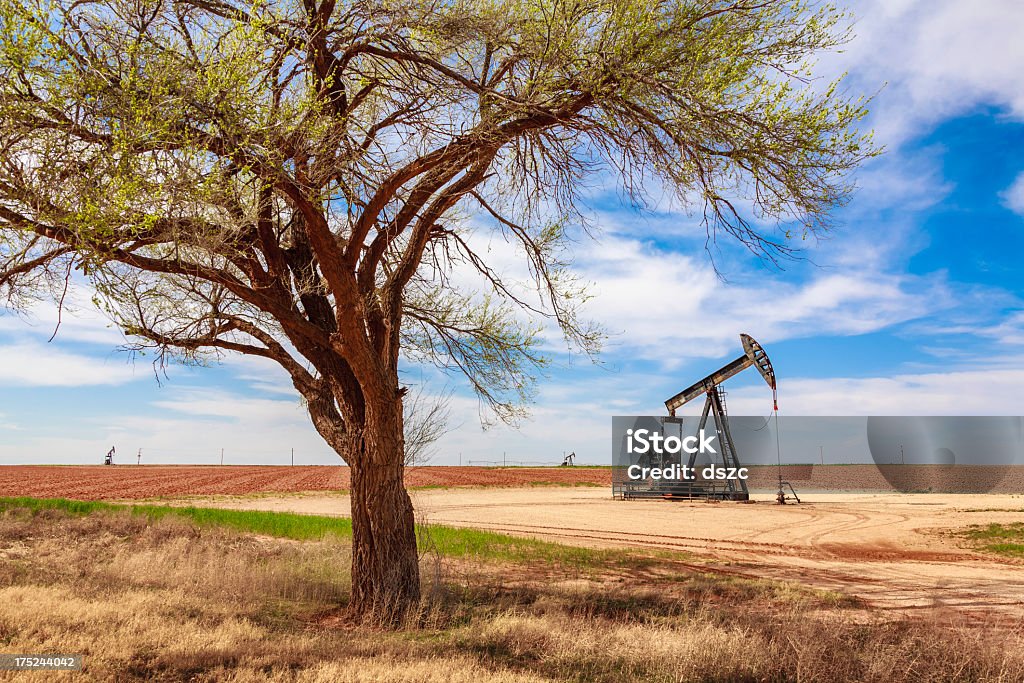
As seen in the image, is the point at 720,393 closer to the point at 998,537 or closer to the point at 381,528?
the point at 998,537

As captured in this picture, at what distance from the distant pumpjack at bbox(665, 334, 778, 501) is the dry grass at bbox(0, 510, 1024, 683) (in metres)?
18.6

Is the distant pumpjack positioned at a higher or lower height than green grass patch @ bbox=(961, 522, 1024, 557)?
higher

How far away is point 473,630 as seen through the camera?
757 centimetres

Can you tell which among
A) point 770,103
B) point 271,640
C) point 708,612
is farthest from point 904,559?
point 271,640

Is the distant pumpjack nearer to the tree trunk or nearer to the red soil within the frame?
the red soil

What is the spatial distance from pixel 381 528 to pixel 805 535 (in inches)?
573

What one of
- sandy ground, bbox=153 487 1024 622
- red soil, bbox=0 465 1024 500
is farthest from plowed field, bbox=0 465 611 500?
sandy ground, bbox=153 487 1024 622

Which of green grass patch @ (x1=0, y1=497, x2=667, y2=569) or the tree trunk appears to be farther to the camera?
green grass patch @ (x1=0, y1=497, x2=667, y2=569)

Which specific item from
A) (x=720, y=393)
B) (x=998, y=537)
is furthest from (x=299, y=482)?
(x=998, y=537)

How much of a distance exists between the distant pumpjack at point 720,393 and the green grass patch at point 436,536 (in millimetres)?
15517

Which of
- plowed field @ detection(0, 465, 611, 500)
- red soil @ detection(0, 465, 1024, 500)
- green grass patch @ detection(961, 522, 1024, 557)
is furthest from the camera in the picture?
red soil @ detection(0, 465, 1024, 500)

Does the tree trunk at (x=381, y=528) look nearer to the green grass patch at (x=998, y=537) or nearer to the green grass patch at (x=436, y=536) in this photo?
the green grass patch at (x=436, y=536)

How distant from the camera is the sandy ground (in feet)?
37.2

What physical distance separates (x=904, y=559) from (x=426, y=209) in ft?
42.7
